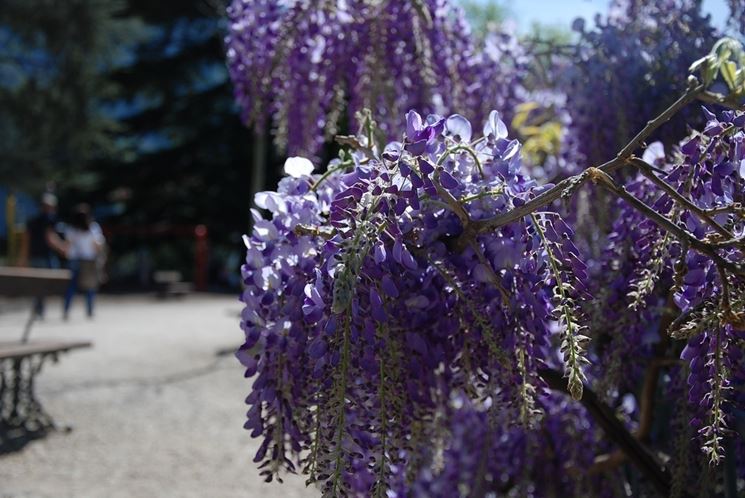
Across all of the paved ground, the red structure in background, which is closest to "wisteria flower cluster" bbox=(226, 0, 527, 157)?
the paved ground

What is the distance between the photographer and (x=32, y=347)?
4.84 m

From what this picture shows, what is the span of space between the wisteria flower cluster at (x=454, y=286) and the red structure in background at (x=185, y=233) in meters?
19.5

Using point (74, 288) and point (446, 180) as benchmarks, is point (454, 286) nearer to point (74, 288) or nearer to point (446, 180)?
point (446, 180)

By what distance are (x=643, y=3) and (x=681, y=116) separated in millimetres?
513

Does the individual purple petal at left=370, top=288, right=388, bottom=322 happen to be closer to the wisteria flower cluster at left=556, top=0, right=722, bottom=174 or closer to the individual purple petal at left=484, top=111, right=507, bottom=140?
the individual purple petal at left=484, top=111, right=507, bottom=140

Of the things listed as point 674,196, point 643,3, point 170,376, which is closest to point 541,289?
point 674,196

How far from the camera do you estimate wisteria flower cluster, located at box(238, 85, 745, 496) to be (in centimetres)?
121

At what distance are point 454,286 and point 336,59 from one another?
4.32 feet

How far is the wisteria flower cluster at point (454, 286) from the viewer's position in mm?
1206

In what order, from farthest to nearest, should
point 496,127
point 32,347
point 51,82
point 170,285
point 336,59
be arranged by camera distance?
point 170,285, point 51,82, point 32,347, point 336,59, point 496,127

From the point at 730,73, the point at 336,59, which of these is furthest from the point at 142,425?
the point at 730,73

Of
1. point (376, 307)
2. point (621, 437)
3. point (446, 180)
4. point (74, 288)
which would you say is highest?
point (446, 180)

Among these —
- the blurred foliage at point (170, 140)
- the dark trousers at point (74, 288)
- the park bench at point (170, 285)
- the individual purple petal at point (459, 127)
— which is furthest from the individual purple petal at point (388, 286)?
the blurred foliage at point (170, 140)

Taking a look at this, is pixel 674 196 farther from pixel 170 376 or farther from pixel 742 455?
pixel 170 376
